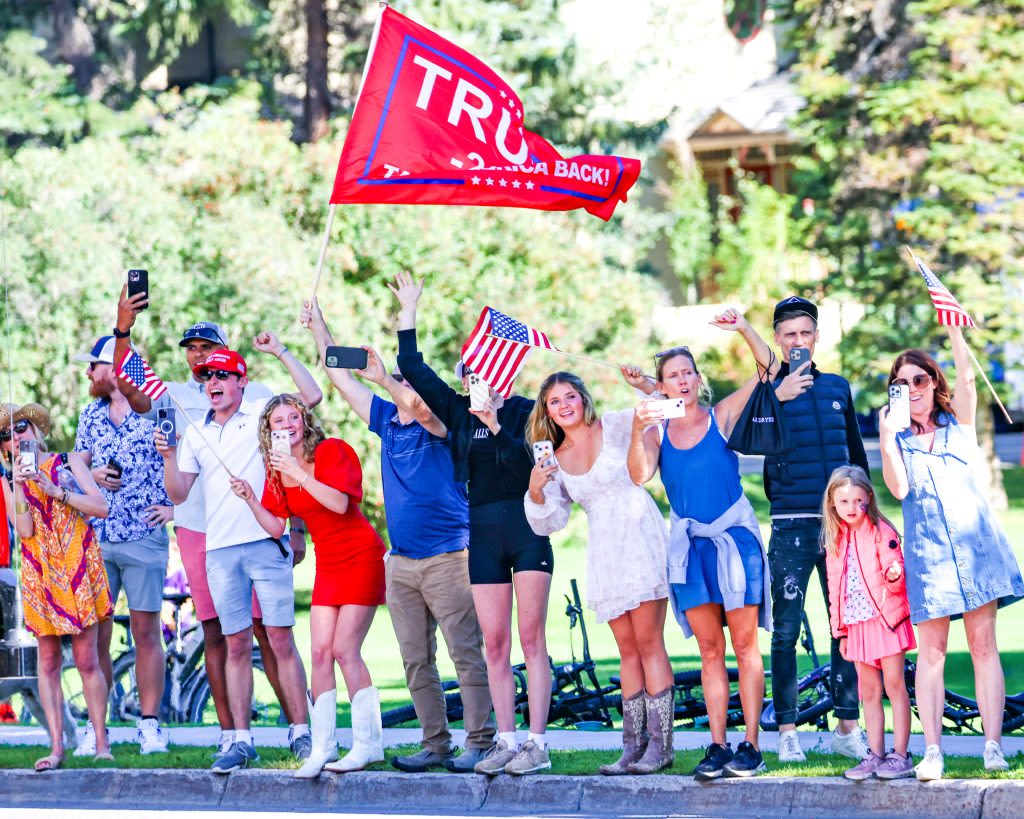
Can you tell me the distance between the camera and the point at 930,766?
27.1 ft

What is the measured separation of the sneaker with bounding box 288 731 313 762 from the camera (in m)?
9.81

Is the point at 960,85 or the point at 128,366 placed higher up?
the point at 960,85

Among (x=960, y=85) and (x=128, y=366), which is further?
(x=960, y=85)

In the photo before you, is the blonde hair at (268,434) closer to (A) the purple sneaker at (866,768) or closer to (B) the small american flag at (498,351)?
(B) the small american flag at (498,351)

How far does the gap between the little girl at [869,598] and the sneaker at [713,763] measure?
0.59 m

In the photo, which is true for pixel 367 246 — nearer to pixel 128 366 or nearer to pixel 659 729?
pixel 128 366

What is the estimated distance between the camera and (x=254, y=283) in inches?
843

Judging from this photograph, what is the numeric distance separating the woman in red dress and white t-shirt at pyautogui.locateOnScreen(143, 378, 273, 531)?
54 cm

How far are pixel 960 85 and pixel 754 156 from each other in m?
18.6

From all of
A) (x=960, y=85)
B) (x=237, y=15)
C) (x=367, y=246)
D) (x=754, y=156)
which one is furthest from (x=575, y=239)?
(x=754, y=156)

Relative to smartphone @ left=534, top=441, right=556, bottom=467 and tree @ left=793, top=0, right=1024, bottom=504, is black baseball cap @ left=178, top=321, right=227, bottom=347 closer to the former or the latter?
smartphone @ left=534, top=441, right=556, bottom=467

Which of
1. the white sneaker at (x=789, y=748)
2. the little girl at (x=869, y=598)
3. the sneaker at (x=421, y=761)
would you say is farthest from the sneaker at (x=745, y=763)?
the sneaker at (x=421, y=761)

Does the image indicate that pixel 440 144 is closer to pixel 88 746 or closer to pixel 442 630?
pixel 442 630

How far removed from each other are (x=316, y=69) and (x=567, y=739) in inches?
843
